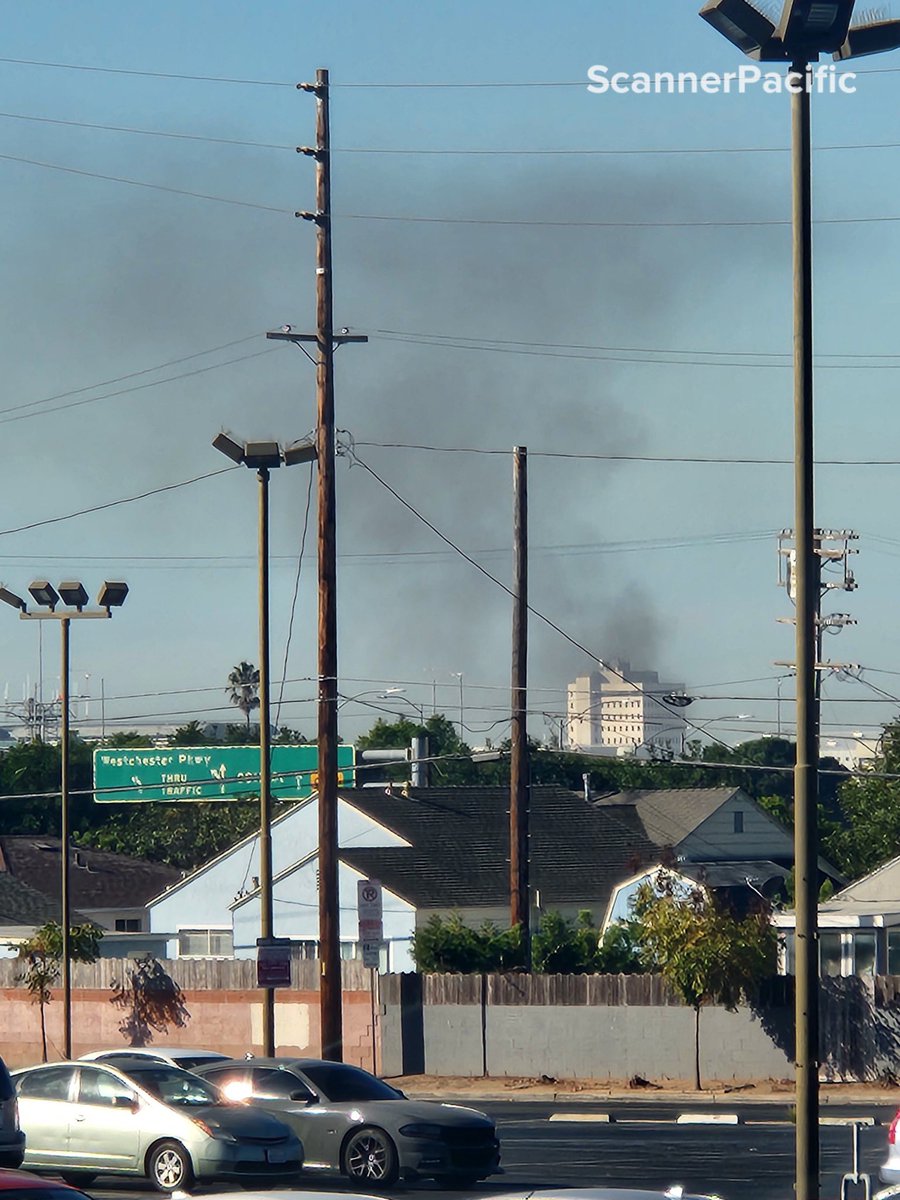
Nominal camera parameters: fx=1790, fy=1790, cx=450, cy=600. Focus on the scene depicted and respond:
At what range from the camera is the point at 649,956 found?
3550 centimetres

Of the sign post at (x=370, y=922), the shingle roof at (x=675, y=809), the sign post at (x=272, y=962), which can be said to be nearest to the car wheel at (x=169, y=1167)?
the sign post at (x=272, y=962)

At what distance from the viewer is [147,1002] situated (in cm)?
4075

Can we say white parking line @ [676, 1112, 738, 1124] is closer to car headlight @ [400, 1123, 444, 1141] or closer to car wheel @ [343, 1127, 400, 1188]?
car headlight @ [400, 1123, 444, 1141]

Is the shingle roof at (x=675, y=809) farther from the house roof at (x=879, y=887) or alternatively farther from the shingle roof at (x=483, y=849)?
the house roof at (x=879, y=887)

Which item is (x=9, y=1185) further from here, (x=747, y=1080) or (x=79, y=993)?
(x=79, y=993)

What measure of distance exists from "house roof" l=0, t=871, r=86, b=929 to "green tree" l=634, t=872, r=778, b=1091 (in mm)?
27486

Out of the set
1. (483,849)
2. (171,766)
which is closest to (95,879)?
(171,766)

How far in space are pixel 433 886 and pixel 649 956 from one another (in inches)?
712

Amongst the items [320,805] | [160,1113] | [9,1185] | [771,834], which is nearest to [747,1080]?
[320,805]

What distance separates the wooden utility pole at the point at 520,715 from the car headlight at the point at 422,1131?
1762cm

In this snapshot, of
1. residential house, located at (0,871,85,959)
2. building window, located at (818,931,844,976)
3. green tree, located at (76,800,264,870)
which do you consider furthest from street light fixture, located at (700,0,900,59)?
green tree, located at (76,800,264,870)

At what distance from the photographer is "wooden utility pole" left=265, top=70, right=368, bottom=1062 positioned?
30.3 m

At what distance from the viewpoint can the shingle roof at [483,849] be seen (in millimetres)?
53344

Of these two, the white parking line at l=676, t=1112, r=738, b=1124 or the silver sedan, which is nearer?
the silver sedan
